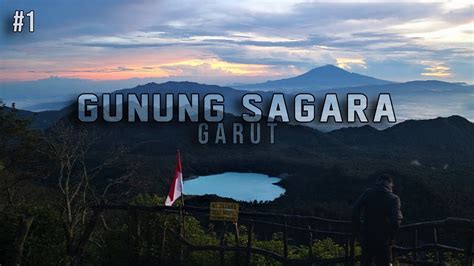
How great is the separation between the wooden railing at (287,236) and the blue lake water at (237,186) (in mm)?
39052

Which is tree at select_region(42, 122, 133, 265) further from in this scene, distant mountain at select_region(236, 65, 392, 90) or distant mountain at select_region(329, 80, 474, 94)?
distant mountain at select_region(236, 65, 392, 90)

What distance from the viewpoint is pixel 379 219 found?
679 cm

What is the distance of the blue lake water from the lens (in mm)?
51344

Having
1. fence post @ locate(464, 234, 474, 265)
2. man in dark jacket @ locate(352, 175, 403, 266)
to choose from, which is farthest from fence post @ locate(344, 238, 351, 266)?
fence post @ locate(464, 234, 474, 265)

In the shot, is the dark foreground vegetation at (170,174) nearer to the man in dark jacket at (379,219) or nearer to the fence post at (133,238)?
the fence post at (133,238)

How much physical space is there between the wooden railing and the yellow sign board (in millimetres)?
129

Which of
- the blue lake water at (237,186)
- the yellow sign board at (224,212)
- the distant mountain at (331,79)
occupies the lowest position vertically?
the blue lake water at (237,186)

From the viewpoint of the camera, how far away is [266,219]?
28.4 ft

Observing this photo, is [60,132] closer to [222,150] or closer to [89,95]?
[89,95]

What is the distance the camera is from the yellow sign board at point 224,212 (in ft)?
27.8

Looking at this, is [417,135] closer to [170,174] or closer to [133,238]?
[170,174]

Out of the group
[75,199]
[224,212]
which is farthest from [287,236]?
[75,199]

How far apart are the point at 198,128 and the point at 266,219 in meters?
59.1

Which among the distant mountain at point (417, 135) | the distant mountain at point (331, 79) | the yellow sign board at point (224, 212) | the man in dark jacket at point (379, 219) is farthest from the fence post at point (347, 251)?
the distant mountain at point (331, 79)
